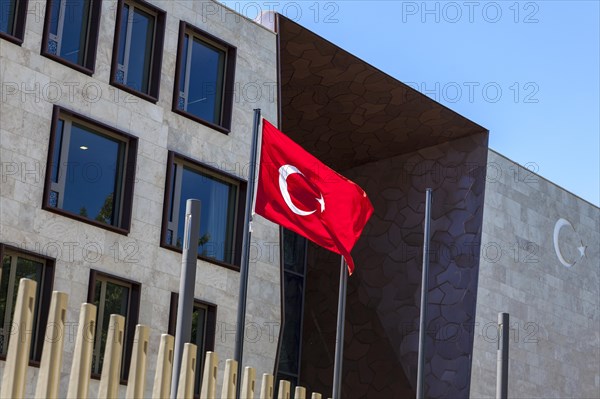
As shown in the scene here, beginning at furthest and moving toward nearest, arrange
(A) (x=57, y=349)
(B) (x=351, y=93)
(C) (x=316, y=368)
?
(C) (x=316, y=368)
(B) (x=351, y=93)
(A) (x=57, y=349)

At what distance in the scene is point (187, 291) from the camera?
10.2 m

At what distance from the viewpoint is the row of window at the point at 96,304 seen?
19.0m

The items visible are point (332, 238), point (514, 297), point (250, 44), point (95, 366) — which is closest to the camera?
point (332, 238)

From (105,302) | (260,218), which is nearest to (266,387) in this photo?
(105,302)

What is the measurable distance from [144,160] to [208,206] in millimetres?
2308

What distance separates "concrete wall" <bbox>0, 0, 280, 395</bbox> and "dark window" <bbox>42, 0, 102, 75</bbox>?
18 cm

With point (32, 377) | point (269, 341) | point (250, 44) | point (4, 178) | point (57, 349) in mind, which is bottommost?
point (57, 349)

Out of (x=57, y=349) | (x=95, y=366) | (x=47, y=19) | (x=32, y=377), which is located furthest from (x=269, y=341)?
(x=57, y=349)

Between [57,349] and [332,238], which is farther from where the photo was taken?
[332,238]

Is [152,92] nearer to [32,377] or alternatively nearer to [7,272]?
[7,272]

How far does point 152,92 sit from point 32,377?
6.56m

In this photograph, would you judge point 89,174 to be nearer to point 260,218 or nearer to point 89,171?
point 89,171

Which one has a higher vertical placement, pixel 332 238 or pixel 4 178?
pixel 4 178

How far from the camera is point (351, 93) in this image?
28828 mm
